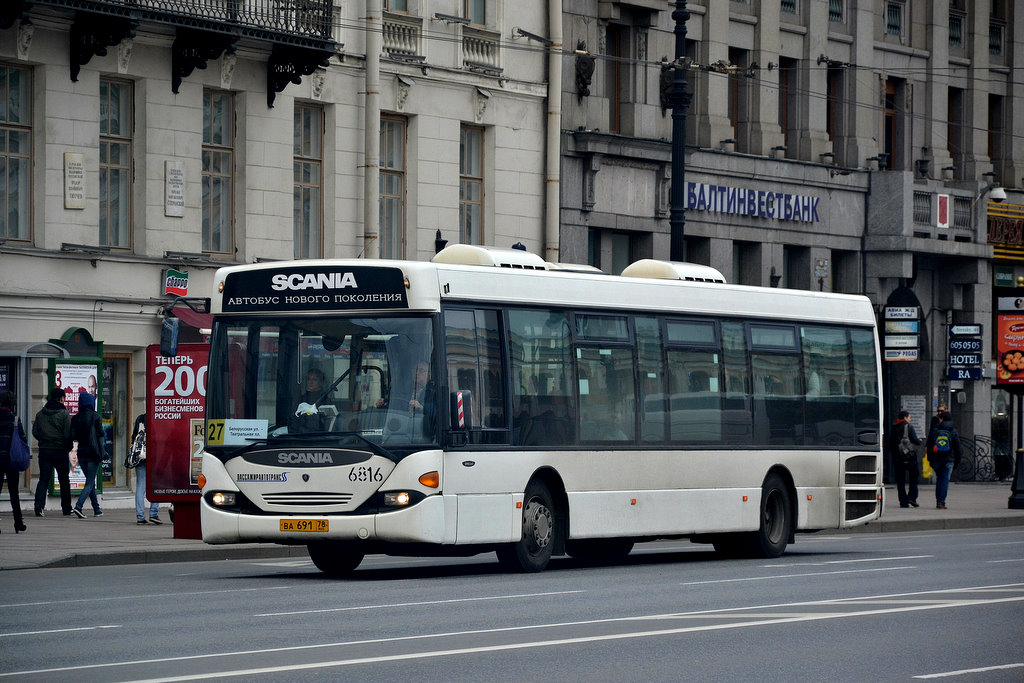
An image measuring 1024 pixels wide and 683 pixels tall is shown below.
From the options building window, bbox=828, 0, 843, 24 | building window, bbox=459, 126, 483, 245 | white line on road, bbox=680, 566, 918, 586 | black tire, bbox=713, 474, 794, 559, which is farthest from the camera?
building window, bbox=828, 0, 843, 24

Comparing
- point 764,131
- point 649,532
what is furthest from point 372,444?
point 764,131

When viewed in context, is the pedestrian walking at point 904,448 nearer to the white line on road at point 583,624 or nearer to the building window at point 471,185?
the building window at point 471,185

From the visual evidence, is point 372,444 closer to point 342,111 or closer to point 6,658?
point 6,658

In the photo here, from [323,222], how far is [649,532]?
47.3 feet

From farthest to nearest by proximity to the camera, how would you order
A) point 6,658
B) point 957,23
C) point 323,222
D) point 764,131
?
point 957,23 → point 764,131 → point 323,222 → point 6,658

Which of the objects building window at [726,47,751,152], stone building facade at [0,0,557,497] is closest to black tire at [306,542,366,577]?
stone building facade at [0,0,557,497]

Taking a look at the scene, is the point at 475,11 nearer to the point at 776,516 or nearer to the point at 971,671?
the point at 776,516

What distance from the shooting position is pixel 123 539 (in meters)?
22.4

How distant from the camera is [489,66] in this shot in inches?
1422

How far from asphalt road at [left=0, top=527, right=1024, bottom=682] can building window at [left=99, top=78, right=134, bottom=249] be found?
10.2 m

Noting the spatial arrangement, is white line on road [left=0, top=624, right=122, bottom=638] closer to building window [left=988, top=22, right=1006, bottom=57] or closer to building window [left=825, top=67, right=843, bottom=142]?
building window [left=825, top=67, right=843, bottom=142]

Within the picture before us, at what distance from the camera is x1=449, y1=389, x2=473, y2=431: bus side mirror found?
17.5 m

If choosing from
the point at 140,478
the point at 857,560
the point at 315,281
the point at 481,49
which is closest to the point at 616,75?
the point at 481,49

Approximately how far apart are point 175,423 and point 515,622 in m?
9.94
